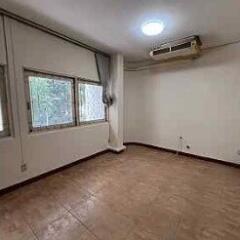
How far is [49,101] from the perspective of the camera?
9.61 feet

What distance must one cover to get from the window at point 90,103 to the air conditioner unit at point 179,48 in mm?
1516

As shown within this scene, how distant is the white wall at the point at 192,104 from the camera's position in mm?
3297

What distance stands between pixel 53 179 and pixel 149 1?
9.51 ft

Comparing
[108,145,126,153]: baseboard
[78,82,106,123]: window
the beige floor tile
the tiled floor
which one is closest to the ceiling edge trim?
[78,82,106,123]: window

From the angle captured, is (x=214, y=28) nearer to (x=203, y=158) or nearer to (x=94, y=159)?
(x=203, y=158)

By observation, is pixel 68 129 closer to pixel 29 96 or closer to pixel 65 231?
pixel 29 96

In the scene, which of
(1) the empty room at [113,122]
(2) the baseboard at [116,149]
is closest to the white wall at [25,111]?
(1) the empty room at [113,122]

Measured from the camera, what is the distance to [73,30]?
269cm

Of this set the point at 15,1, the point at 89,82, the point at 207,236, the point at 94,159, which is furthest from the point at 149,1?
the point at 94,159

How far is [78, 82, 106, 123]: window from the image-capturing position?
11.7ft

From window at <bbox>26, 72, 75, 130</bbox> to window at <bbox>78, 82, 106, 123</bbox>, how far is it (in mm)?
273

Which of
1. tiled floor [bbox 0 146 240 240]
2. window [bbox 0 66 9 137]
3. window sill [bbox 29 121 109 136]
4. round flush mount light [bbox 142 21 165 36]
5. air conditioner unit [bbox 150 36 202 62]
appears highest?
round flush mount light [bbox 142 21 165 36]

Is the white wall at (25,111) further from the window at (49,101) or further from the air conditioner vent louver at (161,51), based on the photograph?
the air conditioner vent louver at (161,51)

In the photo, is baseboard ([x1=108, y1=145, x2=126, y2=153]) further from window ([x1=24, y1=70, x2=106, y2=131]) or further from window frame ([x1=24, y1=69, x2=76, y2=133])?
window frame ([x1=24, y1=69, x2=76, y2=133])
